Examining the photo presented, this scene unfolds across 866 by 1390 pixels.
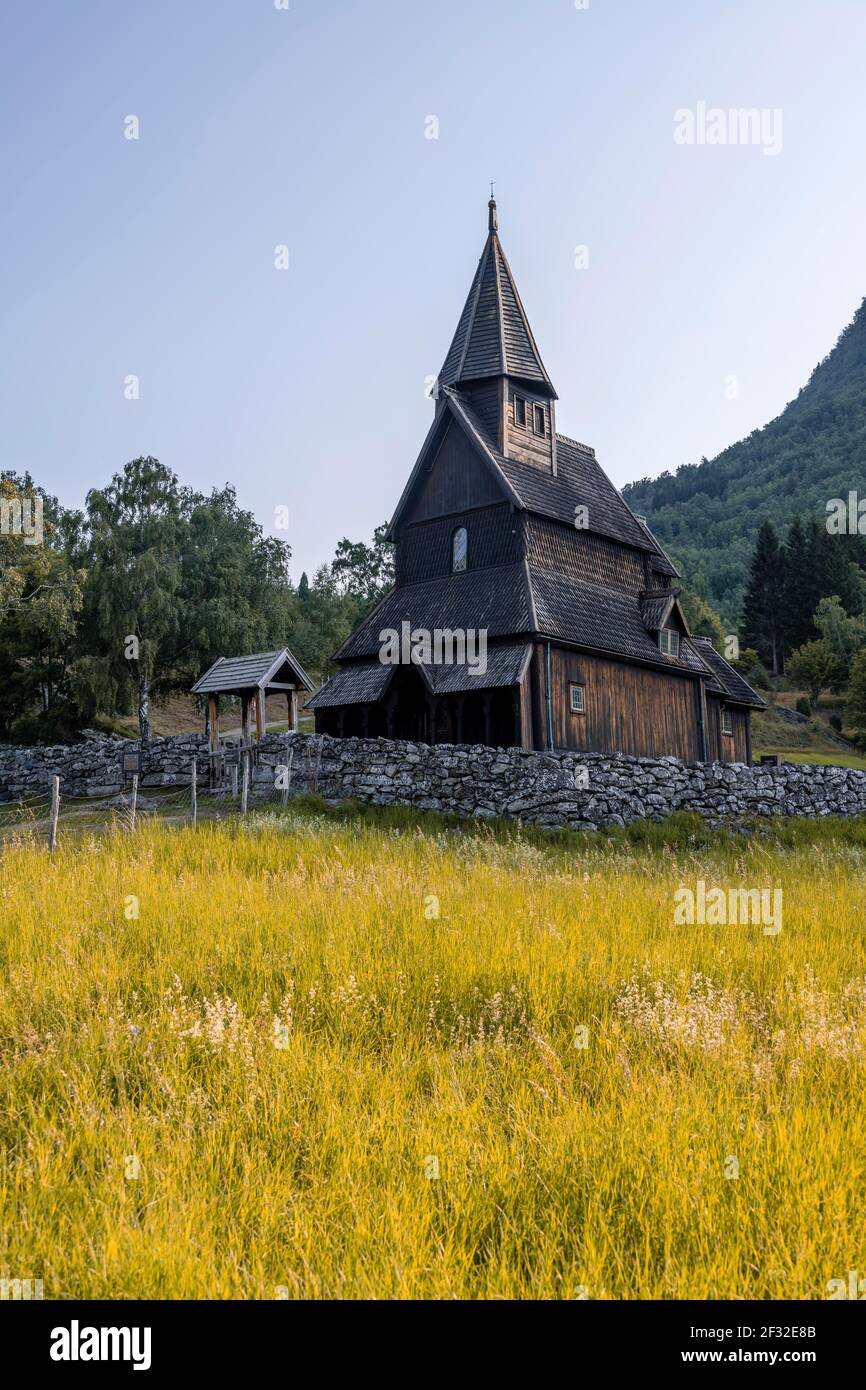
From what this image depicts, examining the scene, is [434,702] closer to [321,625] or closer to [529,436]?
[529,436]

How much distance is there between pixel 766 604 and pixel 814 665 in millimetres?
16956

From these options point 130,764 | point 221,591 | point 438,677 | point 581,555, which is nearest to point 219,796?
point 130,764

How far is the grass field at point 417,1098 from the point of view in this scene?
379 centimetres

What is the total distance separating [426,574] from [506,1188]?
2822cm

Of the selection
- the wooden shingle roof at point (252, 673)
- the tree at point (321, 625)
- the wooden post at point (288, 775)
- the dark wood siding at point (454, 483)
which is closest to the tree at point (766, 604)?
the tree at point (321, 625)

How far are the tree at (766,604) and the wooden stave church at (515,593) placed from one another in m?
53.8

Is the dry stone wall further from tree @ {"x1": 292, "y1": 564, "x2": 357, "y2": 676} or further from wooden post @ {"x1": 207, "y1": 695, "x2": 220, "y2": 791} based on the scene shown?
tree @ {"x1": 292, "y1": 564, "x2": 357, "y2": 676}

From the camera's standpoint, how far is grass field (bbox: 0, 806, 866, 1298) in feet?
12.4

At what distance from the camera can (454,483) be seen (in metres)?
31.5

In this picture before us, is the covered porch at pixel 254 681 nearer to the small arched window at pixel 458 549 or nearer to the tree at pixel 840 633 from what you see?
the small arched window at pixel 458 549

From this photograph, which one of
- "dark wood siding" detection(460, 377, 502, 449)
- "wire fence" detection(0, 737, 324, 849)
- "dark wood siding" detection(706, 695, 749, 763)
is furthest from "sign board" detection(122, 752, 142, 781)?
"dark wood siding" detection(706, 695, 749, 763)

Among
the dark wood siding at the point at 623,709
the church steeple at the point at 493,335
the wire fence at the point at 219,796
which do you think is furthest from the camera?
the church steeple at the point at 493,335

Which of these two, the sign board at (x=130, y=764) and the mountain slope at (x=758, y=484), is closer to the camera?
the sign board at (x=130, y=764)

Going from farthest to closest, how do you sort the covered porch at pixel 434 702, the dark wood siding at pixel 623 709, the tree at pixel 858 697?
1. the tree at pixel 858 697
2. the dark wood siding at pixel 623 709
3. the covered porch at pixel 434 702
